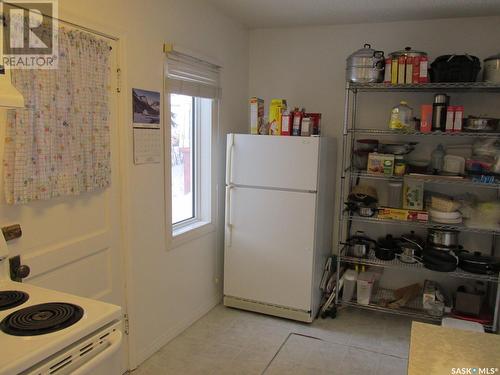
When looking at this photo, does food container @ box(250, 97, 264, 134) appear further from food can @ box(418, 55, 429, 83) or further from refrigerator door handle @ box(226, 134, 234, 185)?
food can @ box(418, 55, 429, 83)

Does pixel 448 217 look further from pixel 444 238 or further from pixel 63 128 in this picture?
pixel 63 128

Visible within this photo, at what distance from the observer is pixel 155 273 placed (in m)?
2.71

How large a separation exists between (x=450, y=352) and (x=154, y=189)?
1.97m

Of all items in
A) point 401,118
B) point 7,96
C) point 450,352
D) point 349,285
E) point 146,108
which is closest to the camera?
point 450,352

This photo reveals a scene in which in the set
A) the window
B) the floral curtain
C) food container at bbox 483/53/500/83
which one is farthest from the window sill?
food container at bbox 483/53/500/83

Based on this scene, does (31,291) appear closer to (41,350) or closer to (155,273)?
(41,350)

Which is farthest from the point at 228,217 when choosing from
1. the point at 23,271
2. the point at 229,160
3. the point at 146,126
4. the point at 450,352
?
the point at 450,352

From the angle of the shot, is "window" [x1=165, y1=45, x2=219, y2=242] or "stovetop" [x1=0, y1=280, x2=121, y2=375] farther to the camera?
"window" [x1=165, y1=45, x2=219, y2=242]

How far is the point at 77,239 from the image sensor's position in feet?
6.89

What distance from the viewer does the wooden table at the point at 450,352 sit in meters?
1.05

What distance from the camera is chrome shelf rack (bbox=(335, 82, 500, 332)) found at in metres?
2.95

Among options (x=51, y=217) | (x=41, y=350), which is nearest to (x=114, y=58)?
(x=51, y=217)

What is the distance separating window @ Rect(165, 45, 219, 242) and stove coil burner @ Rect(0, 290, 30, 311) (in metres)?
1.30

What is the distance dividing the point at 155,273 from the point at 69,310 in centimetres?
130
